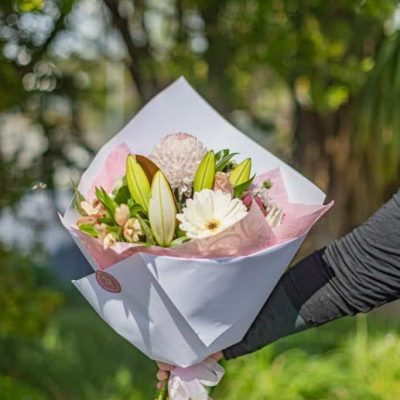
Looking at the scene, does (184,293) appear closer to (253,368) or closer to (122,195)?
(122,195)

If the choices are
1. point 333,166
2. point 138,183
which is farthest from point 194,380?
point 333,166

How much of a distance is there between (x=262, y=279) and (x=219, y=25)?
350 centimetres

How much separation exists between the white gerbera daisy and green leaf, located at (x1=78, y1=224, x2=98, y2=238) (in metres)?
0.20

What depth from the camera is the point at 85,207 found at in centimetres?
218

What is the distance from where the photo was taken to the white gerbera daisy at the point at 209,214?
Result: 2018 mm

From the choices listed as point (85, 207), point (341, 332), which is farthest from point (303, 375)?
point (85, 207)

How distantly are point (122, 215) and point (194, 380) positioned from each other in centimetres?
49

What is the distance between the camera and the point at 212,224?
2023 millimetres

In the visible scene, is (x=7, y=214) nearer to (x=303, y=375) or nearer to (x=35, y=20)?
(x=35, y=20)

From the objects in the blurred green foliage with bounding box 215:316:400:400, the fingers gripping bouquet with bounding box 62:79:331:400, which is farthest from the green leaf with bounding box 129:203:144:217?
the blurred green foliage with bounding box 215:316:400:400

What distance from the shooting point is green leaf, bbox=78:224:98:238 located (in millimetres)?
2092

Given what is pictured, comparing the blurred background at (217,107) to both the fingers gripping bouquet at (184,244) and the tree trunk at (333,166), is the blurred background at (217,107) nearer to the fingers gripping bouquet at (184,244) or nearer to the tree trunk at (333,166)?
the tree trunk at (333,166)

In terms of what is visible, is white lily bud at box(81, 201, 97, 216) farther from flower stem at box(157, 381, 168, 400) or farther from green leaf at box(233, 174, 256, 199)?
flower stem at box(157, 381, 168, 400)

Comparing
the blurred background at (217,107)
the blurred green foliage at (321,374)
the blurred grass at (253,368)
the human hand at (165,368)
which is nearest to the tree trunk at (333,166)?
the blurred background at (217,107)
